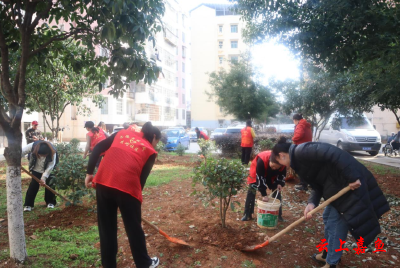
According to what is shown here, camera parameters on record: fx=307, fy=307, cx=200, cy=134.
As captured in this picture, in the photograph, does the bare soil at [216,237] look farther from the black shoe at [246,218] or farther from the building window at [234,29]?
the building window at [234,29]

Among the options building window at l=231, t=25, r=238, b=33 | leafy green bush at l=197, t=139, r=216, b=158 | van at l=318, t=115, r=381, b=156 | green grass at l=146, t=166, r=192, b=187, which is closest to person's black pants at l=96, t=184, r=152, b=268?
green grass at l=146, t=166, r=192, b=187

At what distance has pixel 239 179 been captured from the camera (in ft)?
13.2

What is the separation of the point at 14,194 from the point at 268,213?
3209 millimetres

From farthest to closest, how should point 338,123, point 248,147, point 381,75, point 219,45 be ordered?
point 219,45
point 338,123
point 248,147
point 381,75

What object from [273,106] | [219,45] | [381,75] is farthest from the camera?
[219,45]

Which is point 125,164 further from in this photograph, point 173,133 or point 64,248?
point 173,133

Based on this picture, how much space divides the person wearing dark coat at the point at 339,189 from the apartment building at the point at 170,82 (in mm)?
25811

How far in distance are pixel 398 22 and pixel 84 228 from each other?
19.1ft

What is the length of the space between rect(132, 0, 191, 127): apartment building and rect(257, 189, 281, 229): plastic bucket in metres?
24.7

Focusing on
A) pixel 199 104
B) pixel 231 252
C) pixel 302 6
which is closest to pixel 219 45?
pixel 199 104

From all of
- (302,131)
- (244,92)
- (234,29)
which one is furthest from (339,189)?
(234,29)

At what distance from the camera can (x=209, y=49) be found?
50.4m

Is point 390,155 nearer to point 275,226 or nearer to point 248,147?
point 248,147

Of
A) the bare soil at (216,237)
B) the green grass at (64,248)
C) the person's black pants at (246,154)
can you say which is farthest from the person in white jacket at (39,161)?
the person's black pants at (246,154)
